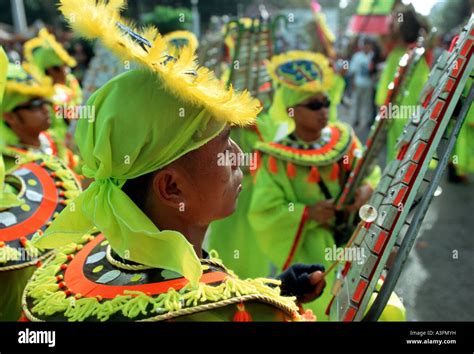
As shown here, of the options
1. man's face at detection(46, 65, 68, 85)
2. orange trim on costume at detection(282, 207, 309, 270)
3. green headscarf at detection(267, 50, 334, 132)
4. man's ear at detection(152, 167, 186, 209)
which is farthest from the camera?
man's face at detection(46, 65, 68, 85)

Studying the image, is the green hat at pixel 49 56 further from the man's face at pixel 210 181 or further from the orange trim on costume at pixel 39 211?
the man's face at pixel 210 181

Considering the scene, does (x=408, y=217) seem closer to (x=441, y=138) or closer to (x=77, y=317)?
(x=441, y=138)

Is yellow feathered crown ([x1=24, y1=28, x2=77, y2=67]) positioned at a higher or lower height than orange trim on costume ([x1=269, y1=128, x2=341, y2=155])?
higher

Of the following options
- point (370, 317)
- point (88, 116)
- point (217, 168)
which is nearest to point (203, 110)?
point (217, 168)

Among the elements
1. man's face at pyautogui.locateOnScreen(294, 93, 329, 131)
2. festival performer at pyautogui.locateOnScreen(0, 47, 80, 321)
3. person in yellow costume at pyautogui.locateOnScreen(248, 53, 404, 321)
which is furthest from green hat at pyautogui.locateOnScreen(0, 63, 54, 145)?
man's face at pyautogui.locateOnScreen(294, 93, 329, 131)

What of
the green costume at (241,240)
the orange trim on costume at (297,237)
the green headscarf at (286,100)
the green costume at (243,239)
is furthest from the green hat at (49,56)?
the orange trim on costume at (297,237)

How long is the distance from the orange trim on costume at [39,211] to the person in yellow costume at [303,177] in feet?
4.23

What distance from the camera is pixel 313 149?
125 inches

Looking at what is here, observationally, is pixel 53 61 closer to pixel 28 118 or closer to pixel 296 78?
pixel 28 118

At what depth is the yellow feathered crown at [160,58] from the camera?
1244 millimetres

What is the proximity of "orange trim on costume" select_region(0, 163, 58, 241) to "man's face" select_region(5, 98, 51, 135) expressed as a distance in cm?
116

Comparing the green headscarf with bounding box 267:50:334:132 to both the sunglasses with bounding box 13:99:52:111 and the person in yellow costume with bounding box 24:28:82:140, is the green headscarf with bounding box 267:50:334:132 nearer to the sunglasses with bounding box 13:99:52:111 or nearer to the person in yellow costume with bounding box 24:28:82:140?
the sunglasses with bounding box 13:99:52:111

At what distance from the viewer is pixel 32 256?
1.83m

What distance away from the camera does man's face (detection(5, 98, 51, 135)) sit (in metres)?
3.35
